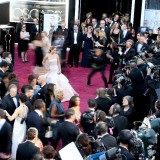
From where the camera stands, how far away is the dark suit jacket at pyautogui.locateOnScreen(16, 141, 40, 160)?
8062mm

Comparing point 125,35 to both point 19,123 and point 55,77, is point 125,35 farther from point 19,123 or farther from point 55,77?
point 19,123

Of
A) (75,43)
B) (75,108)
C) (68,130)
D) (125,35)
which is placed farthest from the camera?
(75,43)

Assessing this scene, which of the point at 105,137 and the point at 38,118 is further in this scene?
the point at 38,118

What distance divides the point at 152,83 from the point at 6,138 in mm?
3790

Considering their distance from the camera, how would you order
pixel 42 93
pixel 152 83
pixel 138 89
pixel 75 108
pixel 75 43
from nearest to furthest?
pixel 75 108, pixel 42 93, pixel 152 83, pixel 138 89, pixel 75 43

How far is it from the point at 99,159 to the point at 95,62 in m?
7.31

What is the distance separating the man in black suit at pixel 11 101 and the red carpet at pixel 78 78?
3306 mm

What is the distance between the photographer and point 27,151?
8.08 m

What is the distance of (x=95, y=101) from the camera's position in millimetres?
10102

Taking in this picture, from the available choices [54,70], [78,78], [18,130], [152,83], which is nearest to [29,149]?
[18,130]

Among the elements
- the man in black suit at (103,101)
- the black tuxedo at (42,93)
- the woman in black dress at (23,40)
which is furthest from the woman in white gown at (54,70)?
the woman in black dress at (23,40)

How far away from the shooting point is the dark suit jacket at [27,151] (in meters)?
8.06

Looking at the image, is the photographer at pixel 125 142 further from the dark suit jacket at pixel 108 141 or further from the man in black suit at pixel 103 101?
the man in black suit at pixel 103 101

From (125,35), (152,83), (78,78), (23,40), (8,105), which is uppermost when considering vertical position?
(125,35)
